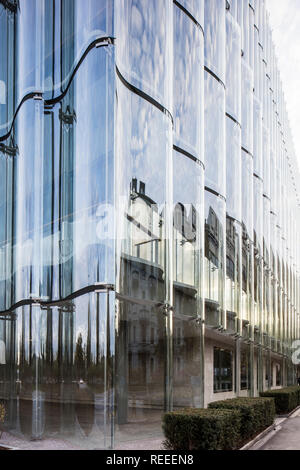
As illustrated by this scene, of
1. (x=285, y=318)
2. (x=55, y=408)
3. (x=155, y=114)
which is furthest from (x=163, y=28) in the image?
(x=285, y=318)

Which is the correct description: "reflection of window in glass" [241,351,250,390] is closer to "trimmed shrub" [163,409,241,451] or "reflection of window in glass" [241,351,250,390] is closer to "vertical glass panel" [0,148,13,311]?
"vertical glass panel" [0,148,13,311]

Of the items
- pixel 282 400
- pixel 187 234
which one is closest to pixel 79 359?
pixel 187 234

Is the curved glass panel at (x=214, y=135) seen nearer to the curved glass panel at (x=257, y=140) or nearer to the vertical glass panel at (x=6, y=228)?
the vertical glass panel at (x=6, y=228)

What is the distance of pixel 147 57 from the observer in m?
16.9

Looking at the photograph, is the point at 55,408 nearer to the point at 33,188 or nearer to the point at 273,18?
the point at 33,188

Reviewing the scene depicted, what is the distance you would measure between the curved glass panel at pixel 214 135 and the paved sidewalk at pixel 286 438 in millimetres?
9104

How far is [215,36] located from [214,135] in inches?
151

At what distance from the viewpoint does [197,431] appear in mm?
12477

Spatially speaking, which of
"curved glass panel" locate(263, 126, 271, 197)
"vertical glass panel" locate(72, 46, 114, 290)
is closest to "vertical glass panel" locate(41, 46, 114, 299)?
"vertical glass panel" locate(72, 46, 114, 290)

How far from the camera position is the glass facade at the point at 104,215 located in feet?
49.1

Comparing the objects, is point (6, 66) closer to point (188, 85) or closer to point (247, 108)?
point (188, 85)

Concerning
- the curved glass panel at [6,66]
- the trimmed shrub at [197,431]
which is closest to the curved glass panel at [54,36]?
the curved glass panel at [6,66]
